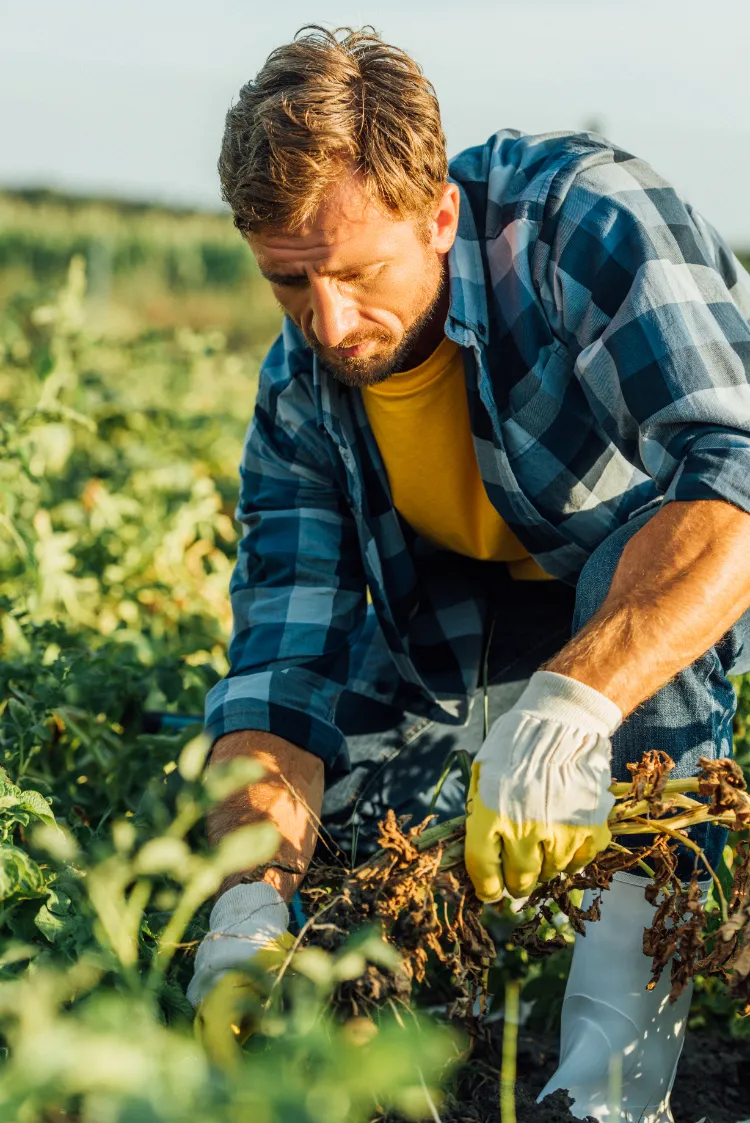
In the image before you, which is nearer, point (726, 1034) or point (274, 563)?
point (726, 1034)

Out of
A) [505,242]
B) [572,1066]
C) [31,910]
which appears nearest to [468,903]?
[572,1066]

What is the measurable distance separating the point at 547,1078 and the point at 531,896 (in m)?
0.47

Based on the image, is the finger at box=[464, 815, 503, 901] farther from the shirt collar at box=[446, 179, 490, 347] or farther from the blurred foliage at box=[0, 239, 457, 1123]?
the shirt collar at box=[446, 179, 490, 347]

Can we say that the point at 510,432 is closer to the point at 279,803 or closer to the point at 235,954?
the point at 279,803

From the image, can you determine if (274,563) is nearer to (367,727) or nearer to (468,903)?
(367,727)

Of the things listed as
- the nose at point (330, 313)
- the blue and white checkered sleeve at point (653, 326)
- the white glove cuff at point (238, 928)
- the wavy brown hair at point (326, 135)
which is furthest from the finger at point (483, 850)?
the wavy brown hair at point (326, 135)

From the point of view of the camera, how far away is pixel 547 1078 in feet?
5.77

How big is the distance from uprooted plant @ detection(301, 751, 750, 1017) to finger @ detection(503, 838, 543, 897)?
0.05 m

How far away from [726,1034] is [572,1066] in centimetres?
49

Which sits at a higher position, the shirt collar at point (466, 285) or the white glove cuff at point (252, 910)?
the shirt collar at point (466, 285)

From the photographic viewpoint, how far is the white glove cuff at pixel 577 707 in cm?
139

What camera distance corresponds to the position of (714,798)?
134 centimetres

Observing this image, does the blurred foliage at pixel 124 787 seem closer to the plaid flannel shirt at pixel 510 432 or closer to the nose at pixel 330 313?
the plaid flannel shirt at pixel 510 432

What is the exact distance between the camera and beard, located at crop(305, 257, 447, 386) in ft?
6.04
